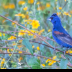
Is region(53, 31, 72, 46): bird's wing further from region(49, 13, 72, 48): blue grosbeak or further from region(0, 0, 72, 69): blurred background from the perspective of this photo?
region(0, 0, 72, 69): blurred background

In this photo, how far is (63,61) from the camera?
1.68m

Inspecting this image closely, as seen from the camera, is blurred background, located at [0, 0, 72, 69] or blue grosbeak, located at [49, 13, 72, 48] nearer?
blurred background, located at [0, 0, 72, 69]

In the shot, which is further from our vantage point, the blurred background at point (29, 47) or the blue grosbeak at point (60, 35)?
the blue grosbeak at point (60, 35)

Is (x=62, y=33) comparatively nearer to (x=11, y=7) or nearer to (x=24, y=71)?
(x=24, y=71)

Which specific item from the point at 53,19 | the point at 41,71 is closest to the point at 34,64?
the point at 41,71

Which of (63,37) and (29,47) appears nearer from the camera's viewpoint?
(29,47)

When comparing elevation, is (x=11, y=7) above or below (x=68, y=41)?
above

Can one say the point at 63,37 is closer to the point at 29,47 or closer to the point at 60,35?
the point at 60,35

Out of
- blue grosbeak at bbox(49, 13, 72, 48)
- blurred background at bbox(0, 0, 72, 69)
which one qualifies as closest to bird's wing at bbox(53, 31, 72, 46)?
blue grosbeak at bbox(49, 13, 72, 48)

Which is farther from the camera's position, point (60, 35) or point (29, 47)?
point (60, 35)

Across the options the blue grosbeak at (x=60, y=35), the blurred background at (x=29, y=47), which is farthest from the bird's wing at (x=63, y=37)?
the blurred background at (x=29, y=47)

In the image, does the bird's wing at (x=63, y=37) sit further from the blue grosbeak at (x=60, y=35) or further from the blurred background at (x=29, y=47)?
the blurred background at (x=29, y=47)

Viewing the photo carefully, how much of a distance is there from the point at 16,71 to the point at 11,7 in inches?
150

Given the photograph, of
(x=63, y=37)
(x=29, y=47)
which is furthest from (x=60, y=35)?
(x=29, y=47)
